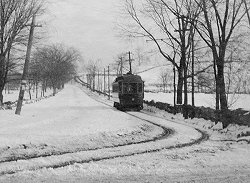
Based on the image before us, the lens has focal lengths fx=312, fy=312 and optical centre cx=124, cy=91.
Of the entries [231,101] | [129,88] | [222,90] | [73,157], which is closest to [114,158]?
[73,157]

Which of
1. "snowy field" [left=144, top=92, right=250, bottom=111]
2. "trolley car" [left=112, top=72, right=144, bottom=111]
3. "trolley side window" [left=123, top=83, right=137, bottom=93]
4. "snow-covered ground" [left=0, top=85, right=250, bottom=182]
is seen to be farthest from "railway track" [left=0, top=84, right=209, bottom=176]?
"trolley side window" [left=123, top=83, right=137, bottom=93]

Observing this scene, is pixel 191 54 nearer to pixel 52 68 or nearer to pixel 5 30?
pixel 5 30

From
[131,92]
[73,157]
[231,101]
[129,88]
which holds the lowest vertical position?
[73,157]

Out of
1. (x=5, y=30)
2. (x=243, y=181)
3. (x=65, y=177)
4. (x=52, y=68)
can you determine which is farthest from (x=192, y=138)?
(x=52, y=68)

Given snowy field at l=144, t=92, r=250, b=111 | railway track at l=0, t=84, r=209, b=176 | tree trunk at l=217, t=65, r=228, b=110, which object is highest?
tree trunk at l=217, t=65, r=228, b=110

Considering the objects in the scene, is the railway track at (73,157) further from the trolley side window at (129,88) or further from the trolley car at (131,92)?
the trolley side window at (129,88)

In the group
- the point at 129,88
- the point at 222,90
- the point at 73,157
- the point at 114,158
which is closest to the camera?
the point at 114,158

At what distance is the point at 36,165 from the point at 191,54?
886 inches

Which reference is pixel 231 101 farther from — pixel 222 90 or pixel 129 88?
pixel 129 88

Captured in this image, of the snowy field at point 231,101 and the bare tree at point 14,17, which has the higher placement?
the bare tree at point 14,17

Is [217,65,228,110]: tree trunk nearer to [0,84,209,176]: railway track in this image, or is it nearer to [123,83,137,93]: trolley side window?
[0,84,209,176]: railway track

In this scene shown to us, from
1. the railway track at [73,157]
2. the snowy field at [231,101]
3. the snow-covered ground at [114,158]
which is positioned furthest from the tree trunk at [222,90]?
the railway track at [73,157]

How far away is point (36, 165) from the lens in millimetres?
8219

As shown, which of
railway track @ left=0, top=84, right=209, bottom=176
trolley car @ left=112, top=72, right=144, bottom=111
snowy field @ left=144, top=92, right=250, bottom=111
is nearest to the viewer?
railway track @ left=0, top=84, right=209, bottom=176
